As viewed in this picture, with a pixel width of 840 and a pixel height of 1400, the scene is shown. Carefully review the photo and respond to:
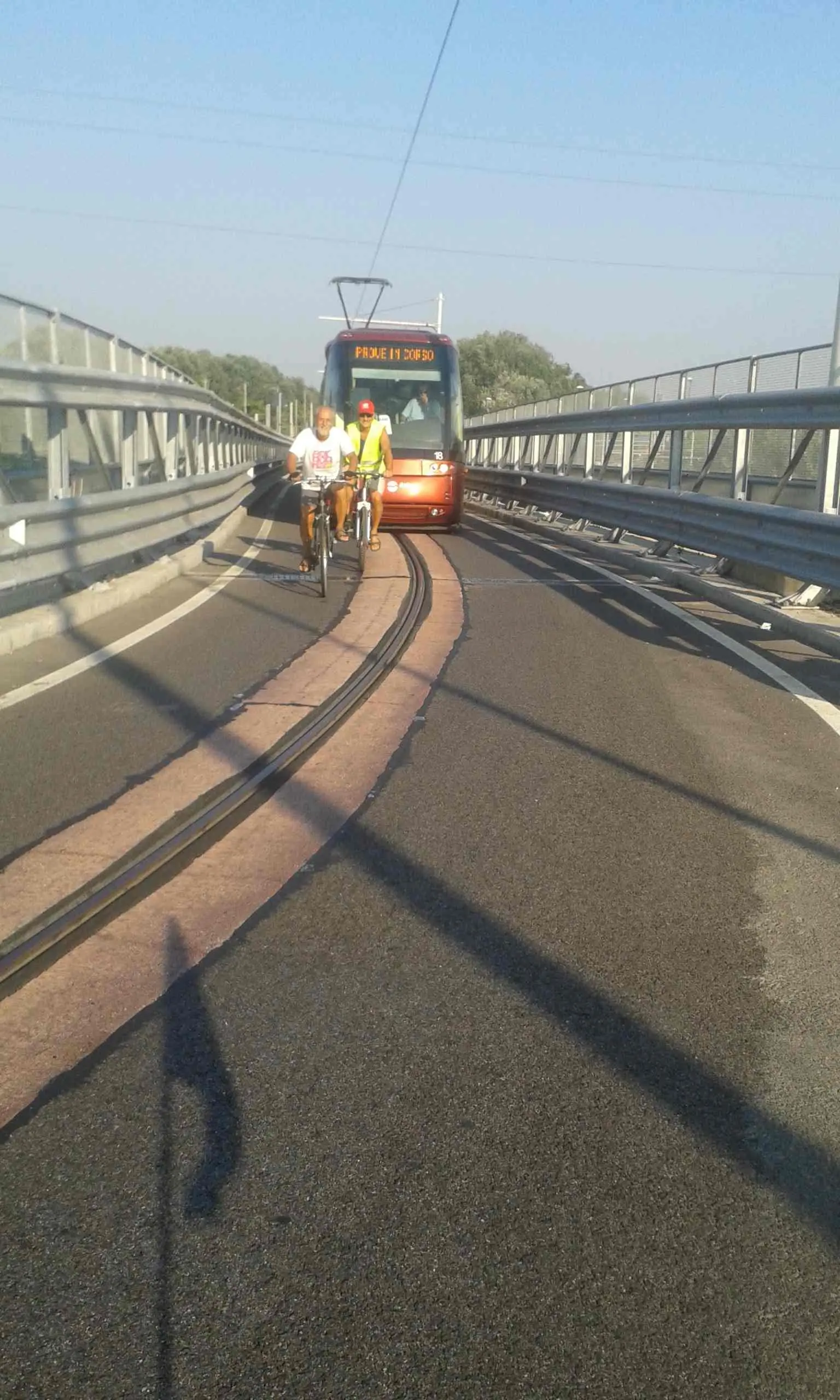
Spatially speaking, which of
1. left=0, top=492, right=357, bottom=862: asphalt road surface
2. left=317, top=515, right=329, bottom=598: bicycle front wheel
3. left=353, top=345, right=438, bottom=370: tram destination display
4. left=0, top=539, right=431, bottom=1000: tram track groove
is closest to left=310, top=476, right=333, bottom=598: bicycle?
left=317, top=515, right=329, bottom=598: bicycle front wheel

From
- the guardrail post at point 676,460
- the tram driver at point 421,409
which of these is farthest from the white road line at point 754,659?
the tram driver at point 421,409

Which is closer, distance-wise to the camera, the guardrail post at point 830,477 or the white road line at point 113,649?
the white road line at point 113,649

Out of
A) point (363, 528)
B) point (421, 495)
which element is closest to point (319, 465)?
point (363, 528)

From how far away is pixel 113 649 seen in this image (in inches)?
376

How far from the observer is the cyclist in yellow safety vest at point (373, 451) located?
631 inches

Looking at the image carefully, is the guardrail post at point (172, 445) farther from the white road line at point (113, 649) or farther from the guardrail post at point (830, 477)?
the guardrail post at point (830, 477)

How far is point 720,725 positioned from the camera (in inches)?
298

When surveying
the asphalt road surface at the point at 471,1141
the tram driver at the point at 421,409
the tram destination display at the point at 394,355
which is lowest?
the asphalt road surface at the point at 471,1141

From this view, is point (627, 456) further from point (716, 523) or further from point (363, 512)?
point (716, 523)

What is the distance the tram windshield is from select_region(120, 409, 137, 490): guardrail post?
32.2ft

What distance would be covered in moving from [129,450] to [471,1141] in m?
10.8

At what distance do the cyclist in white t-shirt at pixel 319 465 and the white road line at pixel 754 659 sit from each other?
2947 mm

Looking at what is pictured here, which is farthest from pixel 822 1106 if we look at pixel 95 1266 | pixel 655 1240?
pixel 95 1266

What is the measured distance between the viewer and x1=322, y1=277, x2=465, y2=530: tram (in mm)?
21969
